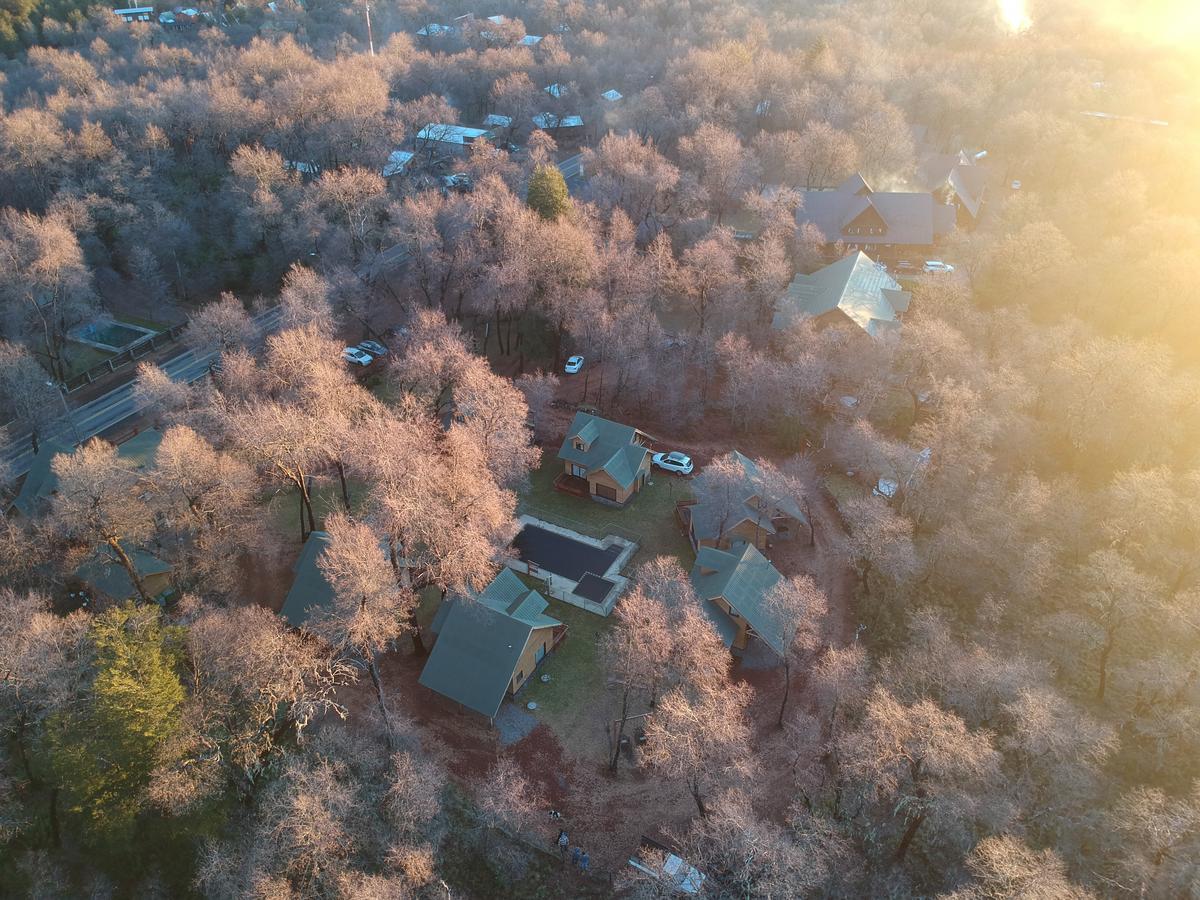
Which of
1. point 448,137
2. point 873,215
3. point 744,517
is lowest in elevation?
point 744,517

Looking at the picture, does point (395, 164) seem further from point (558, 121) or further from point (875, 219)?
point (875, 219)

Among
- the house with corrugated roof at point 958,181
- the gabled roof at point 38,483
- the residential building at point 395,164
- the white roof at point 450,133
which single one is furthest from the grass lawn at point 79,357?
the house with corrugated roof at point 958,181

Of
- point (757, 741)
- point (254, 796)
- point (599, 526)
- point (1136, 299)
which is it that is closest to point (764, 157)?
point (1136, 299)

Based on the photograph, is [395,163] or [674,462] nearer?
[674,462]

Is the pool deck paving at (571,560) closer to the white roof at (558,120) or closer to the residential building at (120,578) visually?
the residential building at (120,578)

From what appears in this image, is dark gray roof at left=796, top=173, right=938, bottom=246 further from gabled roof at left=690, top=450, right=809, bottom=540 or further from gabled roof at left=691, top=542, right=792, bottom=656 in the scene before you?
gabled roof at left=691, top=542, right=792, bottom=656

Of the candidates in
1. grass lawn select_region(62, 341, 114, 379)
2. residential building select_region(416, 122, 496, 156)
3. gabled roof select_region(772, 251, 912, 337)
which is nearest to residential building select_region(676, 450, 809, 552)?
gabled roof select_region(772, 251, 912, 337)

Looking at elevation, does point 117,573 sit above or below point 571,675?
Result: above

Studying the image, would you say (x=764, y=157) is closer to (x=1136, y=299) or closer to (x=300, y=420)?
(x=1136, y=299)

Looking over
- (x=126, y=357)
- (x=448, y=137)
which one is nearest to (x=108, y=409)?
(x=126, y=357)
